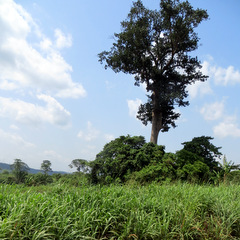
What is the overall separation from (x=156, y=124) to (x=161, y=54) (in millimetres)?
5462

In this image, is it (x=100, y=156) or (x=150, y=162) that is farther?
(x=100, y=156)

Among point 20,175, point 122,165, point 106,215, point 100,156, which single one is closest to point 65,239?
point 106,215

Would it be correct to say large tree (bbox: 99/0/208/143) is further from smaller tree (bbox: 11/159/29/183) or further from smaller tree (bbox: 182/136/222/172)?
smaller tree (bbox: 11/159/29/183)

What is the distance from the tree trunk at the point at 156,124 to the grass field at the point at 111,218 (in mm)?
10410

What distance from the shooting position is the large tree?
14.1m

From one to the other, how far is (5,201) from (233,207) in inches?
164

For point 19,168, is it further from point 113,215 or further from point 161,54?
point 113,215

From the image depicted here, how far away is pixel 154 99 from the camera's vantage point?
50.8ft

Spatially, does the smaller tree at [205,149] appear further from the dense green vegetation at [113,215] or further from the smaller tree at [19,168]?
the smaller tree at [19,168]

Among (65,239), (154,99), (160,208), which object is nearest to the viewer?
(65,239)

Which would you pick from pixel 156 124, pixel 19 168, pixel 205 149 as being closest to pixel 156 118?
pixel 156 124

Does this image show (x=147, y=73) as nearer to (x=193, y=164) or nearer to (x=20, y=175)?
(x=193, y=164)

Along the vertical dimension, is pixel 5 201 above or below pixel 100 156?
below

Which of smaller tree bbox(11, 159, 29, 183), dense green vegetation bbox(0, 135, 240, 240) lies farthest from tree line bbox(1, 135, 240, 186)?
smaller tree bbox(11, 159, 29, 183)
